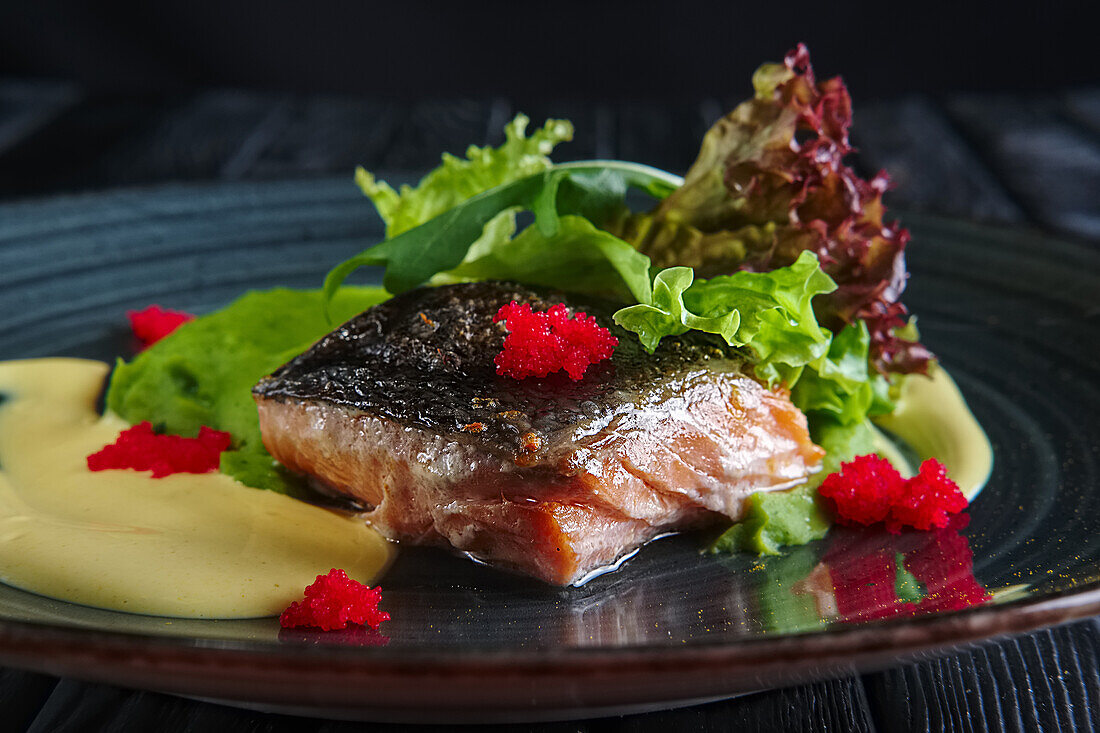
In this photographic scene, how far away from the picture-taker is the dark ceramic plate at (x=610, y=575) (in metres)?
1.87

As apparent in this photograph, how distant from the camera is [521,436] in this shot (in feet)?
9.02

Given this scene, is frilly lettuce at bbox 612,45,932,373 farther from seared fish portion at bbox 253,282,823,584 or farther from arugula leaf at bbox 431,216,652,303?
seared fish portion at bbox 253,282,823,584

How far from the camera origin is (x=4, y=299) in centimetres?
462

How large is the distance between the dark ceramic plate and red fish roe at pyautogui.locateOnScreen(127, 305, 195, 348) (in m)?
0.09

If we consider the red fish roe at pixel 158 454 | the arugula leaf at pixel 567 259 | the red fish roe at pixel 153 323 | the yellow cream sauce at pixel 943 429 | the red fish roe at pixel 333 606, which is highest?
the arugula leaf at pixel 567 259

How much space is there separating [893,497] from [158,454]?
2.12 metres

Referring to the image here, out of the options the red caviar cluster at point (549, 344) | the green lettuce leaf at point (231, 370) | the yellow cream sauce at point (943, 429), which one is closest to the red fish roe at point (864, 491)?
the yellow cream sauce at point (943, 429)

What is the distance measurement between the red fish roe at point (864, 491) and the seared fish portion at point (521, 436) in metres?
0.17

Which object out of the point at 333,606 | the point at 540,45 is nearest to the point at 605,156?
the point at 540,45

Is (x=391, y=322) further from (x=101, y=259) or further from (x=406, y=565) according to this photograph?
(x=101, y=259)

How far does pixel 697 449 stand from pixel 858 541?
0.49 metres

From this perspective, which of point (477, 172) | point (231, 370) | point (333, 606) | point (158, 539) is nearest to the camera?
point (333, 606)

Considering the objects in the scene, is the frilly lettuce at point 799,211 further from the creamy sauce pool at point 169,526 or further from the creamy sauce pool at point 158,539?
the creamy sauce pool at point 158,539

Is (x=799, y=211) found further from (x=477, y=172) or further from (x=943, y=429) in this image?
(x=477, y=172)
